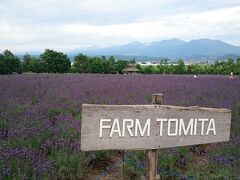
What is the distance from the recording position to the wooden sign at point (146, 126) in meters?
2.05

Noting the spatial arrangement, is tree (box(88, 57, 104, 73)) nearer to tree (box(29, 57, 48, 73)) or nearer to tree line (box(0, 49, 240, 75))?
tree line (box(0, 49, 240, 75))

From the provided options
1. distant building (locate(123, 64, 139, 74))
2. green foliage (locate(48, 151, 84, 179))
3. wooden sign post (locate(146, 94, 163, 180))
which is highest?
wooden sign post (locate(146, 94, 163, 180))

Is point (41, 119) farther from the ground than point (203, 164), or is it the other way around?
point (41, 119)

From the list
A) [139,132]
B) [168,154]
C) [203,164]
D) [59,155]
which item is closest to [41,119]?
[59,155]

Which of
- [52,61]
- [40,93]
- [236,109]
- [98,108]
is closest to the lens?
[98,108]

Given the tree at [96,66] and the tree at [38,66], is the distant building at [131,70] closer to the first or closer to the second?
the tree at [96,66]

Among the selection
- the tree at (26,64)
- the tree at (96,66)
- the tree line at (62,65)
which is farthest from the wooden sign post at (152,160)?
the tree at (26,64)

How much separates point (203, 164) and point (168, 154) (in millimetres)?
476

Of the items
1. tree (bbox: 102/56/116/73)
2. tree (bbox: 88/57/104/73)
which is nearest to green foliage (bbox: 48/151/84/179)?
tree (bbox: 88/57/104/73)

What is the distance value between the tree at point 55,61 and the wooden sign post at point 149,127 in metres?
34.4

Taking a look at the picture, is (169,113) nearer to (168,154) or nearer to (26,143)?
(168,154)

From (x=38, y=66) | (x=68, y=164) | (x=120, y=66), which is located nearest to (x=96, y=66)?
(x=38, y=66)

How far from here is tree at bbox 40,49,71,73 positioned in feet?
118

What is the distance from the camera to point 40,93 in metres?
9.35
